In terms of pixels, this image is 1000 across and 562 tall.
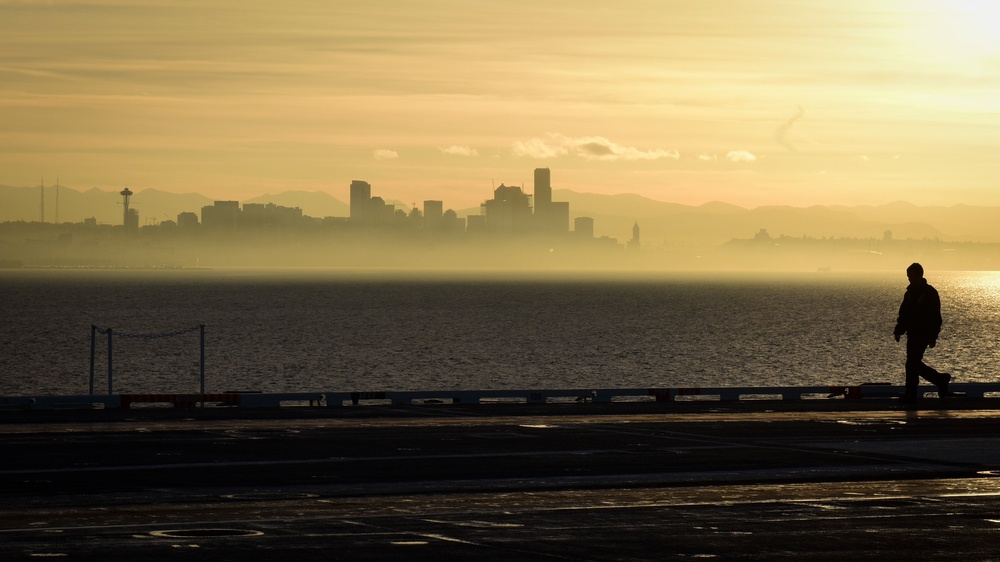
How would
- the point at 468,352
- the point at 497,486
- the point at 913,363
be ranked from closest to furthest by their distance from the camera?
1. the point at 497,486
2. the point at 913,363
3. the point at 468,352

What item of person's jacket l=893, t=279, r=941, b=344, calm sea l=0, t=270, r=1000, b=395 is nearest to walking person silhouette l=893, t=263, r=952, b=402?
person's jacket l=893, t=279, r=941, b=344

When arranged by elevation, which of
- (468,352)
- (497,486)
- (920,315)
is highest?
(920,315)

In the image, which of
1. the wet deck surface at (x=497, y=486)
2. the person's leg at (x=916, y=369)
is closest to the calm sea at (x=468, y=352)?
the person's leg at (x=916, y=369)

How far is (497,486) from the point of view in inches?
711

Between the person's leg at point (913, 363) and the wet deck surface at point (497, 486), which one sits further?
the person's leg at point (913, 363)

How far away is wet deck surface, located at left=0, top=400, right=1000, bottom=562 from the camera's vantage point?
13789mm

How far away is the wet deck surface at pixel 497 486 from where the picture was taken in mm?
13789

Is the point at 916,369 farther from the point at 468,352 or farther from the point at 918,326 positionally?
the point at 468,352

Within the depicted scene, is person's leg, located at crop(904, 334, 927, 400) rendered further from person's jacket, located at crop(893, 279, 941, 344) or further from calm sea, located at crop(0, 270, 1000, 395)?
calm sea, located at crop(0, 270, 1000, 395)

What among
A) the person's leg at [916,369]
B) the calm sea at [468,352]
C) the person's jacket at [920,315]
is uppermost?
the person's jacket at [920,315]

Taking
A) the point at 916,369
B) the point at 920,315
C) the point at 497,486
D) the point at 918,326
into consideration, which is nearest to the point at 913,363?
the point at 916,369

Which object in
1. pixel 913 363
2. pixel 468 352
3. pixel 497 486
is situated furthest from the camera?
pixel 468 352

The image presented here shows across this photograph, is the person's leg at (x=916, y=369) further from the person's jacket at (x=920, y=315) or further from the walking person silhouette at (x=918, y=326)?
the person's jacket at (x=920, y=315)

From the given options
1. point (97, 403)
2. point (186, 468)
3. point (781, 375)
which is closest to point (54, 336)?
point (781, 375)
